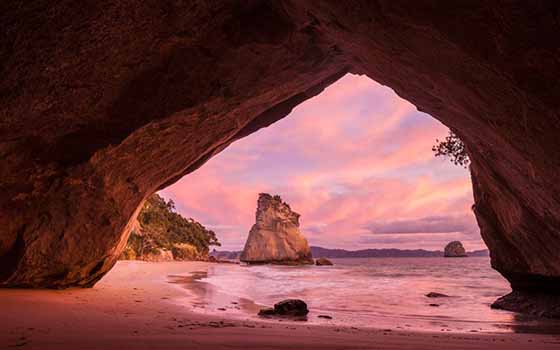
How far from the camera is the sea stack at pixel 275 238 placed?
85.6 metres

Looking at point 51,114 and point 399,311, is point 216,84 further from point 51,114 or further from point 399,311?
point 399,311

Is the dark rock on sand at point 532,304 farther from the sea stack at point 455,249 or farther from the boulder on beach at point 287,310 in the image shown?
the sea stack at point 455,249

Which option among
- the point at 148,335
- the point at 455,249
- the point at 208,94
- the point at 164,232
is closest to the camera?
the point at 148,335

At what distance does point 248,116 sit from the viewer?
9.63 m

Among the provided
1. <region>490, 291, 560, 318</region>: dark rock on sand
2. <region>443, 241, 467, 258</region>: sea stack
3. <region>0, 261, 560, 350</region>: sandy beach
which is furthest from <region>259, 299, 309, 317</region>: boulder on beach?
<region>443, 241, 467, 258</region>: sea stack

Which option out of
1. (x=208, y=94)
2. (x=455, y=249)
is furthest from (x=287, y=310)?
(x=455, y=249)

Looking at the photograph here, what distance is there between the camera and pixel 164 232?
2317 inches

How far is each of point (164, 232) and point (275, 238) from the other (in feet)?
109

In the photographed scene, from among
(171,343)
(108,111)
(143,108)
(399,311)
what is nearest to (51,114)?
(108,111)

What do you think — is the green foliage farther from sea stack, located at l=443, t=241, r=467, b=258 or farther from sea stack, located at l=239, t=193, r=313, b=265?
sea stack, located at l=443, t=241, r=467, b=258

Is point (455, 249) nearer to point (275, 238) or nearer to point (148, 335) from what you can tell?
point (275, 238)

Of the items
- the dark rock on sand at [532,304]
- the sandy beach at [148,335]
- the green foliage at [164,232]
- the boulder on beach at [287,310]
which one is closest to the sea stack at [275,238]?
the green foliage at [164,232]

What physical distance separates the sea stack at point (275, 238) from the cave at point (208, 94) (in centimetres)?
7574

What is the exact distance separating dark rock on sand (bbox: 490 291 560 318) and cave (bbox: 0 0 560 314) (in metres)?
0.39
